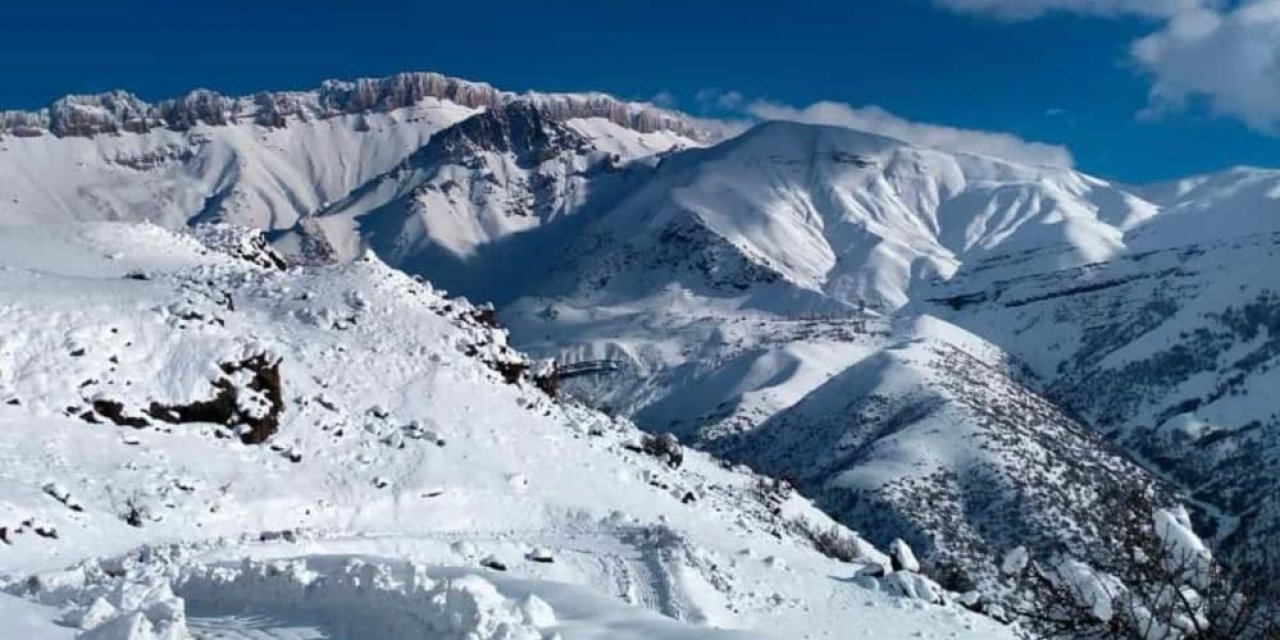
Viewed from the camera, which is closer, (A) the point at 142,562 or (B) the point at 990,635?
(A) the point at 142,562

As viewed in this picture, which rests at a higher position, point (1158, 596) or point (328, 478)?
point (328, 478)

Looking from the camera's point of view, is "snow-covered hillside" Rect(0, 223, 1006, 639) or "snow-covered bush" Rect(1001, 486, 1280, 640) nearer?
"snow-covered bush" Rect(1001, 486, 1280, 640)

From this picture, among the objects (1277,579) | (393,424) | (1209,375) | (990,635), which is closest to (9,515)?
(393,424)

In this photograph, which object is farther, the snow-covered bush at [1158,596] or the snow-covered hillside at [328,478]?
the snow-covered hillside at [328,478]

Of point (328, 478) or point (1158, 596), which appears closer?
point (1158, 596)

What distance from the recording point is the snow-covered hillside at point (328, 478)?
19203mm

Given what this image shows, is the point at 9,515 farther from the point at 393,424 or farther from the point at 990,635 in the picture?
the point at 990,635

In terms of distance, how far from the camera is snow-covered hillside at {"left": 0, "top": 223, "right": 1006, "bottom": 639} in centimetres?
1920

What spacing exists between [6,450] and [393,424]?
1105cm

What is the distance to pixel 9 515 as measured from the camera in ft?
81.3

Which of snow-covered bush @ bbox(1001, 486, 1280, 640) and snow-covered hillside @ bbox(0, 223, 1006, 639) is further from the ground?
snow-covered hillside @ bbox(0, 223, 1006, 639)

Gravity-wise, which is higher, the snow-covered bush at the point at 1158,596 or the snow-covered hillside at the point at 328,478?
the snow-covered hillside at the point at 328,478

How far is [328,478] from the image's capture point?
33688 mm

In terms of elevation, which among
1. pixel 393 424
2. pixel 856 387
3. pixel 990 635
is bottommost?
pixel 990 635
